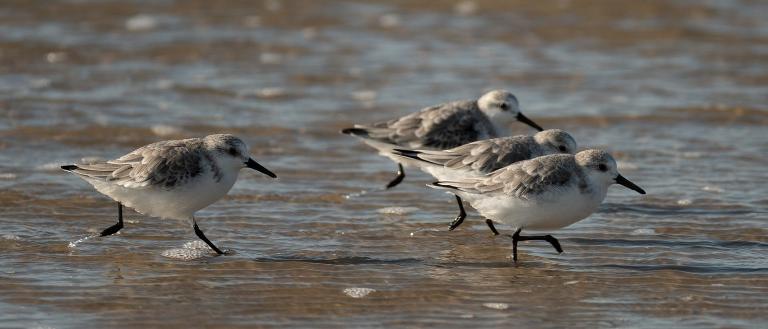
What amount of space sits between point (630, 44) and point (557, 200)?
1012 cm

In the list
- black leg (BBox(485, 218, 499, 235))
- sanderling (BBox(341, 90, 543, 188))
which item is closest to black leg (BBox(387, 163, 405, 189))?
sanderling (BBox(341, 90, 543, 188))

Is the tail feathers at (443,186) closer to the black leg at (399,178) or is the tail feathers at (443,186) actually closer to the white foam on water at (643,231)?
the white foam on water at (643,231)

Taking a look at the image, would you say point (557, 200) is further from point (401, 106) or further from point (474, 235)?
point (401, 106)

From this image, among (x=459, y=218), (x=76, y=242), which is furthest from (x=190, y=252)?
(x=459, y=218)

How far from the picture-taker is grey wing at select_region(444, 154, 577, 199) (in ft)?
27.0

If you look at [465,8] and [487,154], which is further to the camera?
[465,8]

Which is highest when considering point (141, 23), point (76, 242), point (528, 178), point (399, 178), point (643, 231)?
point (141, 23)

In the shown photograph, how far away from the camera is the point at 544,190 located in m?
8.19

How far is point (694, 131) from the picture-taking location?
13.1 metres

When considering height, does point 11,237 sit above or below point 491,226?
below

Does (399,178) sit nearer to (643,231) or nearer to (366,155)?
(366,155)

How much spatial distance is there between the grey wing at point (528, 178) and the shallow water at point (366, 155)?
590 mm

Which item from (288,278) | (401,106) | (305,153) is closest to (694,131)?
(401,106)

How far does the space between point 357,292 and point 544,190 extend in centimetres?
149
